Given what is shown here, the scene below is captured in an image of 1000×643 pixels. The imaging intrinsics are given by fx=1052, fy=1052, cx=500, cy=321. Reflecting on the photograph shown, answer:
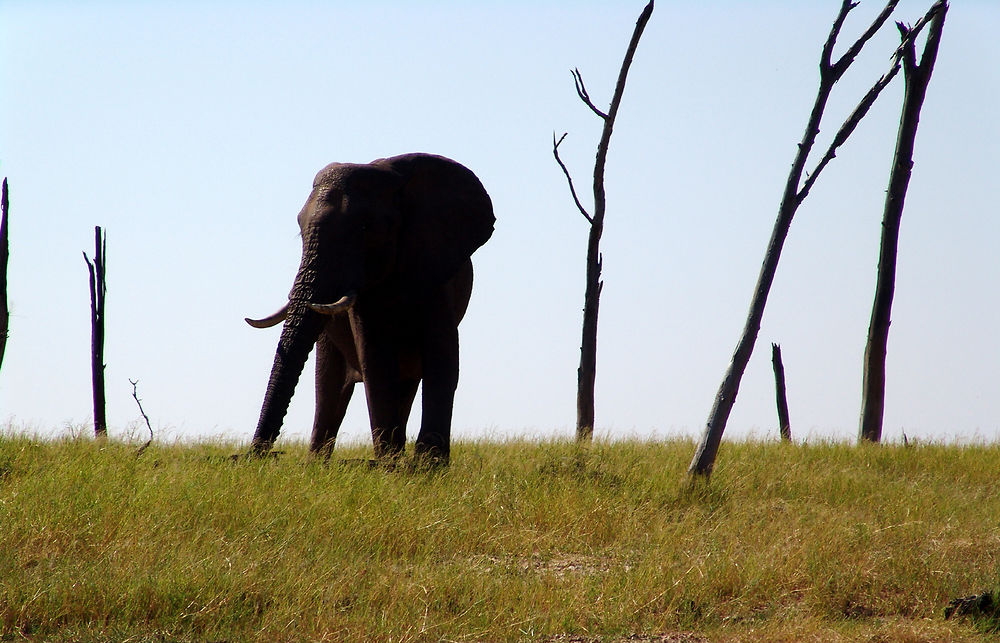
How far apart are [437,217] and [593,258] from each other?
545 centimetres

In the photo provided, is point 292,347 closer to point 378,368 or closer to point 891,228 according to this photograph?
point 378,368

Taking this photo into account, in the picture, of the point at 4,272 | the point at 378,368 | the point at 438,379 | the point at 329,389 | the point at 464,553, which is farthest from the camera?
the point at 4,272

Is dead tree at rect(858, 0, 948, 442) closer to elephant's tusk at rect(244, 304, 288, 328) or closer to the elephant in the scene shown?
the elephant

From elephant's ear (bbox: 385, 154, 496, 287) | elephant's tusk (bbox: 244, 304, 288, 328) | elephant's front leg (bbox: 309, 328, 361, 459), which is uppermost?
elephant's ear (bbox: 385, 154, 496, 287)

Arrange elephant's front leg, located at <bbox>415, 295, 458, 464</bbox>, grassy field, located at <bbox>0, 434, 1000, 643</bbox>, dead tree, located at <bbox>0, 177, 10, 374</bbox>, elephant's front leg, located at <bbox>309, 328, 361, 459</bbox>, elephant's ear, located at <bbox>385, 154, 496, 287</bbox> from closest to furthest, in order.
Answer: grassy field, located at <bbox>0, 434, 1000, 643</bbox>
elephant's front leg, located at <bbox>415, 295, 458, 464</bbox>
elephant's ear, located at <bbox>385, 154, 496, 287</bbox>
elephant's front leg, located at <bbox>309, 328, 361, 459</bbox>
dead tree, located at <bbox>0, 177, 10, 374</bbox>

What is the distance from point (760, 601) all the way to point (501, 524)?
2.13 m

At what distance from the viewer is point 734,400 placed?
1034cm

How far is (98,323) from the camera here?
14883 millimetres

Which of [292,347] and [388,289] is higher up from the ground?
[388,289]

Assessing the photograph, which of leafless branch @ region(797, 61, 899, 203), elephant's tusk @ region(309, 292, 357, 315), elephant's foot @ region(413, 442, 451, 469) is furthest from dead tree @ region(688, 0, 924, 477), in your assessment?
elephant's tusk @ region(309, 292, 357, 315)

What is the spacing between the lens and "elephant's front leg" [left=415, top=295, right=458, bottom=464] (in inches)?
387

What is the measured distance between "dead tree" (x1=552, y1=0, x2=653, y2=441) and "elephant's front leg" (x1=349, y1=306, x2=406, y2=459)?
5.04m

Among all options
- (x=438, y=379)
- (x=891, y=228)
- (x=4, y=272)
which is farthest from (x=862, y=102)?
(x=4, y=272)

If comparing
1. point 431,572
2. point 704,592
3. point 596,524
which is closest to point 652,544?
point 596,524
